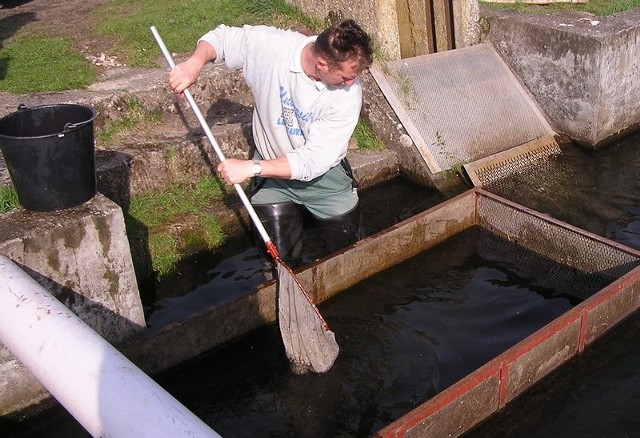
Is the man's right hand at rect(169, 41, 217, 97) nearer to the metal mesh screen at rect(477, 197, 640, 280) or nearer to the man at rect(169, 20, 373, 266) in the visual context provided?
the man at rect(169, 20, 373, 266)

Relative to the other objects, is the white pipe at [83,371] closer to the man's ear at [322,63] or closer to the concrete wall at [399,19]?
the man's ear at [322,63]

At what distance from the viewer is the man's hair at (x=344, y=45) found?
14.2ft

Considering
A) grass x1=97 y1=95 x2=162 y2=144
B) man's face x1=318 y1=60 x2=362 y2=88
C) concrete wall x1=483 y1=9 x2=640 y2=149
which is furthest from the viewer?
Result: concrete wall x1=483 y1=9 x2=640 y2=149

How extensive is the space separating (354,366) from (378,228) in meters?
2.12

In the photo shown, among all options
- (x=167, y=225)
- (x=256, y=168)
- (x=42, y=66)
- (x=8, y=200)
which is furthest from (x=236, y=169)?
(x=42, y=66)

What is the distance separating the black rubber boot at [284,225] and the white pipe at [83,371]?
188 centimetres

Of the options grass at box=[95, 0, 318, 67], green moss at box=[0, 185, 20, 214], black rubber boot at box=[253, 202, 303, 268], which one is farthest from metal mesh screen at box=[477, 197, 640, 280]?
green moss at box=[0, 185, 20, 214]

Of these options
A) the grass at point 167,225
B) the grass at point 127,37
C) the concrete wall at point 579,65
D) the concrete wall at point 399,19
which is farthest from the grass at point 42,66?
the concrete wall at point 579,65

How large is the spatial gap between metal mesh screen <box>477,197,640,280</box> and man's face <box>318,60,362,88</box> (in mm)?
2378

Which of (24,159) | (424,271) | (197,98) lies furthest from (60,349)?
(197,98)

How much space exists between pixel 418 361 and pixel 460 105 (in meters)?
3.80

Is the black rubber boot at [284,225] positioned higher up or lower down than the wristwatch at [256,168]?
lower down

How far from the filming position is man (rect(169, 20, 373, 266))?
450cm

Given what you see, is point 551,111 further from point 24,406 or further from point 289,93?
point 24,406
